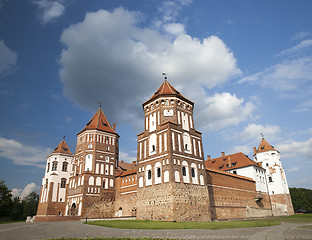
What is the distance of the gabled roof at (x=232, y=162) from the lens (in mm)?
49794

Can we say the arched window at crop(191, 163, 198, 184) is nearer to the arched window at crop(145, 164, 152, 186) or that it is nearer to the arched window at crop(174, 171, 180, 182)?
the arched window at crop(174, 171, 180, 182)

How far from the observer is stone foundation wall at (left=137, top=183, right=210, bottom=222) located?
25.8 metres

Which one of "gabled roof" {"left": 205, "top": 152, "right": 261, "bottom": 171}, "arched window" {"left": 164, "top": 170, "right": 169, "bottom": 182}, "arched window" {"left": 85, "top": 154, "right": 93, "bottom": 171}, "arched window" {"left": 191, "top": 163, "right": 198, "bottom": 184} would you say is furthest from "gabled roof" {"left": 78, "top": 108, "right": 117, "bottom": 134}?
"gabled roof" {"left": 205, "top": 152, "right": 261, "bottom": 171}

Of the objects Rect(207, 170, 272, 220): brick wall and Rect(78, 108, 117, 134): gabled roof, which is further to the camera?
Rect(78, 108, 117, 134): gabled roof

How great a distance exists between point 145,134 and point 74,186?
56.7 ft

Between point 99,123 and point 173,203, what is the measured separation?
2390cm

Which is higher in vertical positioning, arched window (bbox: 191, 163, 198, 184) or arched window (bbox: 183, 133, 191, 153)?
arched window (bbox: 183, 133, 191, 153)

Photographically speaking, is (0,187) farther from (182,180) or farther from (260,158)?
(260,158)

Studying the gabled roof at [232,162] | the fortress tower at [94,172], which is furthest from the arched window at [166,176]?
the gabled roof at [232,162]

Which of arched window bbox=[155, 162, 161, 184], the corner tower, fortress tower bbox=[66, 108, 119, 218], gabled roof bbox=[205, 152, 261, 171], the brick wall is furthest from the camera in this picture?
gabled roof bbox=[205, 152, 261, 171]

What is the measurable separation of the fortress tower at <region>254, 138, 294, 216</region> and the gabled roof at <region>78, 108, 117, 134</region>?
125 ft

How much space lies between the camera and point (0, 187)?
44.8 meters

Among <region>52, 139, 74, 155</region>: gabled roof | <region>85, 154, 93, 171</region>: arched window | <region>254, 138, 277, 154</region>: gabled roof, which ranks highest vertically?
<region>254, 138, 277, 154</region>: gabled roof

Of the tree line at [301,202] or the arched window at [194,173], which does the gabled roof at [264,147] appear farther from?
the arched window at [194,173]
